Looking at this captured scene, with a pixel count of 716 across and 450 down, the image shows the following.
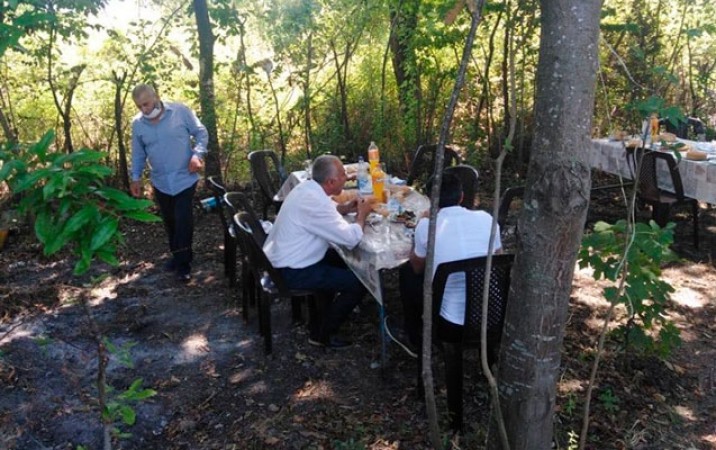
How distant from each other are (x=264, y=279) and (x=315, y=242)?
442mm

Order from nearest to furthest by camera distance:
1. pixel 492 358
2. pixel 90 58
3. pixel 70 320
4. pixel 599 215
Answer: pixel 492 358 → pixel 70 320 → pixel 599 215 → pixel 90 58

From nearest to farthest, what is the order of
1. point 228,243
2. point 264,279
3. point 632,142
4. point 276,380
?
1. point 276,380
2. point 264,279
3. point 228,243
4. point 632,142

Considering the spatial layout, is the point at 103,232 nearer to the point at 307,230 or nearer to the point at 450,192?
the point at 450,192

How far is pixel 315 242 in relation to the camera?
3789 millimetres

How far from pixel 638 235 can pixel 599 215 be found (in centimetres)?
360

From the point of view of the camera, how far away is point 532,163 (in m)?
1.84

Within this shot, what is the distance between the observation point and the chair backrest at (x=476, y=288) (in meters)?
2.89

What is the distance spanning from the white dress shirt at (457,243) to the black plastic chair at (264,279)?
3.37 ft

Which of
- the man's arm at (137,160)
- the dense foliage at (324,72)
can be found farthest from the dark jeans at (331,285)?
the dense foliage at (324,72)

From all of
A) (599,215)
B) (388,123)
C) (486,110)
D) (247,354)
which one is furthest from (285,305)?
(486,110)

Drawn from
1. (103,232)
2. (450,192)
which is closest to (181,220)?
(450,192)

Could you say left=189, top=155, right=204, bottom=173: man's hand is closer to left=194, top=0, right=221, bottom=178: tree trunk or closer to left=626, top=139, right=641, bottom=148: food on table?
left=194, top=0, right=221, bottom=178: tree trunk

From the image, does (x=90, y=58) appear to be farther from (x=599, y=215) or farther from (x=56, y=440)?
→ (x=599, y=215)

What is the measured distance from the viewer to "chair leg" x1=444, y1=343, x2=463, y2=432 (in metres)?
3.00
